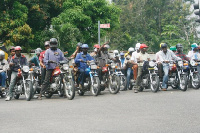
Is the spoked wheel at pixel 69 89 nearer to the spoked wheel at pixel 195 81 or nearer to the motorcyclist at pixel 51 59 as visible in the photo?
the motorcyclist at pixel 51 59

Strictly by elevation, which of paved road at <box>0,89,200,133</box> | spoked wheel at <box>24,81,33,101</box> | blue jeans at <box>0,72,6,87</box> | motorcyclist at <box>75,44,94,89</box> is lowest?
Result: paved road at <box>0,89,200,133</box>

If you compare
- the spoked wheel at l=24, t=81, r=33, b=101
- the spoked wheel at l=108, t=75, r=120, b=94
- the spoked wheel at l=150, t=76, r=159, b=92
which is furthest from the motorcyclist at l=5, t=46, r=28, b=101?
the spoked wheel at l=150, t=76, r=159, b=92

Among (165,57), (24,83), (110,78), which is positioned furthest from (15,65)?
(165,57)

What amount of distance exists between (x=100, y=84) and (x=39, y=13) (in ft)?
76.7

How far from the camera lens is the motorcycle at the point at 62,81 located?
1360cm

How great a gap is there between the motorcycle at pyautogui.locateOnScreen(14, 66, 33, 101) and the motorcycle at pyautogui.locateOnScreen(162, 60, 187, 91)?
5.28 m

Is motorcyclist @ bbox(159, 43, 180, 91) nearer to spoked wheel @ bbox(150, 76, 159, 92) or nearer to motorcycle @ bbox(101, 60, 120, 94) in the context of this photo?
spoked wheel @ bbox(150, 76, 159, 92)

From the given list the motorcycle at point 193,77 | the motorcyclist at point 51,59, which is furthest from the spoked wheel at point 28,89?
the motorcycle at point 193,77

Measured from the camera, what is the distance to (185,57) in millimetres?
17297

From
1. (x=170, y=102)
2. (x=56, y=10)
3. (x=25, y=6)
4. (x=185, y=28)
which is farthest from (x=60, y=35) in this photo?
(x=185, y=28)

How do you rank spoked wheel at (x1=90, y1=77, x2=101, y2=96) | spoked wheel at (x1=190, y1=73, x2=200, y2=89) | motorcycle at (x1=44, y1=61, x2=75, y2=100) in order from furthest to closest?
spoked wheel at (x1=190, y1=73, x2=200, y2=89) → spoked wheel at (x1=90, y1=77, x2=101, y2=96) → motorcycle at (x1=44, y1=61, x2=75, y2=100)

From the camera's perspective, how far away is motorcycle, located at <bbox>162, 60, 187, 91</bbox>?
15930 millimetres

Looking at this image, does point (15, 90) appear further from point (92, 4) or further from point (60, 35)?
point (92, 4)

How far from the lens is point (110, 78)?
50.4ft
